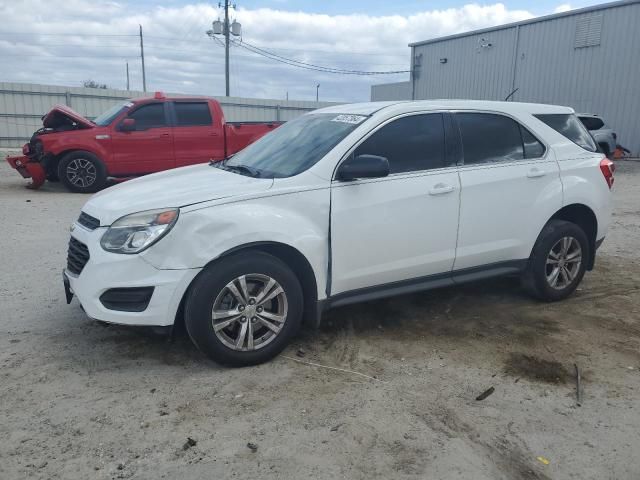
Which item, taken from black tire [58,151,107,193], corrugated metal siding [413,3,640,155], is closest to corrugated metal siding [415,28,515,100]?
corrugated metal siding [413,3,640,155]

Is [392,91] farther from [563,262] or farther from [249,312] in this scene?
[249,312]

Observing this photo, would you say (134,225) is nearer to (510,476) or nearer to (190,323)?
(190,323)

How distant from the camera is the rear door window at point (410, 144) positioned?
13.6 feet

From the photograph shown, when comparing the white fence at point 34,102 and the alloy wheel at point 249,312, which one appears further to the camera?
the white fence at point 34,102

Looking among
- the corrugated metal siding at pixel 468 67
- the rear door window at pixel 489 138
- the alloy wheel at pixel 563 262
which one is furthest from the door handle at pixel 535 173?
the corrugated metal siding at pixel 468 67

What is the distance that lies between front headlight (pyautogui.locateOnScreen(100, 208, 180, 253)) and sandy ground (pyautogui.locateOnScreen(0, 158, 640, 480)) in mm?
842

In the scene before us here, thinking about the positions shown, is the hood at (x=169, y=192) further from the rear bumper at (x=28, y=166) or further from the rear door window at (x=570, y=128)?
the rear bumper at (x=28, y=166)

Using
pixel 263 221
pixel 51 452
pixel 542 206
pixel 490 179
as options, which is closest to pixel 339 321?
pixel 263 221

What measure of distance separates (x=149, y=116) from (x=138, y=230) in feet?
27.7

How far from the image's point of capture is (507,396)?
3408 mm

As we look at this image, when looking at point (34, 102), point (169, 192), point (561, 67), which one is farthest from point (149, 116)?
point (561, 67)

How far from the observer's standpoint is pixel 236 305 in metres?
3.62

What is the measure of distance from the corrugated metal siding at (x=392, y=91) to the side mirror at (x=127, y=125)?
22023mm

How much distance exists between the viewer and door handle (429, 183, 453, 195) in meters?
4.20
